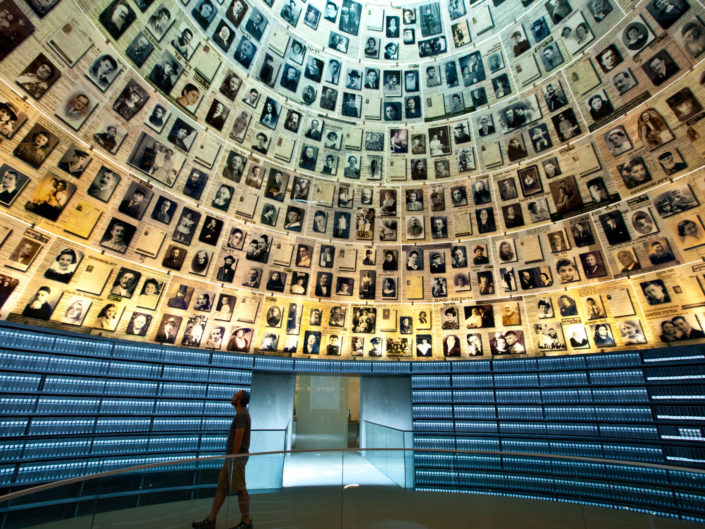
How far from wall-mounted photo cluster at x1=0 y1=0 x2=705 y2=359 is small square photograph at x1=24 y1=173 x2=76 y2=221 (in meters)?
0.04

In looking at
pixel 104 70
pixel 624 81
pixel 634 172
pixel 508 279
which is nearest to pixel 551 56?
pixel 624 81

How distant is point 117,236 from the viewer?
8.31 meters

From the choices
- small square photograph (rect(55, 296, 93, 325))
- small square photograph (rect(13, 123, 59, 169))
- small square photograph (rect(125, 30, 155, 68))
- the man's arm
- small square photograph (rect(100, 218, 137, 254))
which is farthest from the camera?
small square photograph (rect(100, 218, 137, 254))

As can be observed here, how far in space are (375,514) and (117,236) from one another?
7.70m

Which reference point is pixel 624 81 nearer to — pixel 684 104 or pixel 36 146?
pixel 684 104

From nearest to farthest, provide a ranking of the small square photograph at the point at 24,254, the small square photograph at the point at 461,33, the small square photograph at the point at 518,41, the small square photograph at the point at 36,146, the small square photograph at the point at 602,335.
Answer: the small square photograph at the point at 36,146, the small square photograph at the point at 24,254, the small square photograph at the point at 602,335, the small square photograph at the point at 518,41, the small square photograph at the point at 461,33

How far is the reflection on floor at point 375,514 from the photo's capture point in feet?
13.3

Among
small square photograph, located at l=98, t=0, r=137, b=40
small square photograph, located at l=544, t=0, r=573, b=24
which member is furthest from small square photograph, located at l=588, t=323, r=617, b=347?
small square photograph, located at l=98, t=0, r=137, b=40

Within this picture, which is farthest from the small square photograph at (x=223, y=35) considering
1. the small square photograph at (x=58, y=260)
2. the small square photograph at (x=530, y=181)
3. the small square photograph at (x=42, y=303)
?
the small square photograph at (x=530, y=181)

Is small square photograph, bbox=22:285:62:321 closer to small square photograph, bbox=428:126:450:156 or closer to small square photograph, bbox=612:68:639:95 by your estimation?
small square photograph, bbox=428:126:450:156

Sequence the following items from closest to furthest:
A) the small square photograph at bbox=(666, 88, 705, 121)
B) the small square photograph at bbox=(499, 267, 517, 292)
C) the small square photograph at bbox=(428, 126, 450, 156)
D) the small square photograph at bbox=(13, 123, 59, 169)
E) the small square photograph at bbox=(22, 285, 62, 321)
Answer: the small square photograph at bbox=(13, 123, 59, 169), the small square photograph at bbox=(22, 285, 62, 321), the small square photograph at bbox=(666, 88, 705, 121), the small square photograph at bbox=(499, 267, 517, 292), the small square photograph at bbox=(428, 126, 450, 156)

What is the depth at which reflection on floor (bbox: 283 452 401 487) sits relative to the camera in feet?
18.0

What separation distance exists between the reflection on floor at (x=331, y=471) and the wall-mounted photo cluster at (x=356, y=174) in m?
4.94

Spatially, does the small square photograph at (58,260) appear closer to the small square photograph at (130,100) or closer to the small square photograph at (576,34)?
the small square photograph at (130,100)
